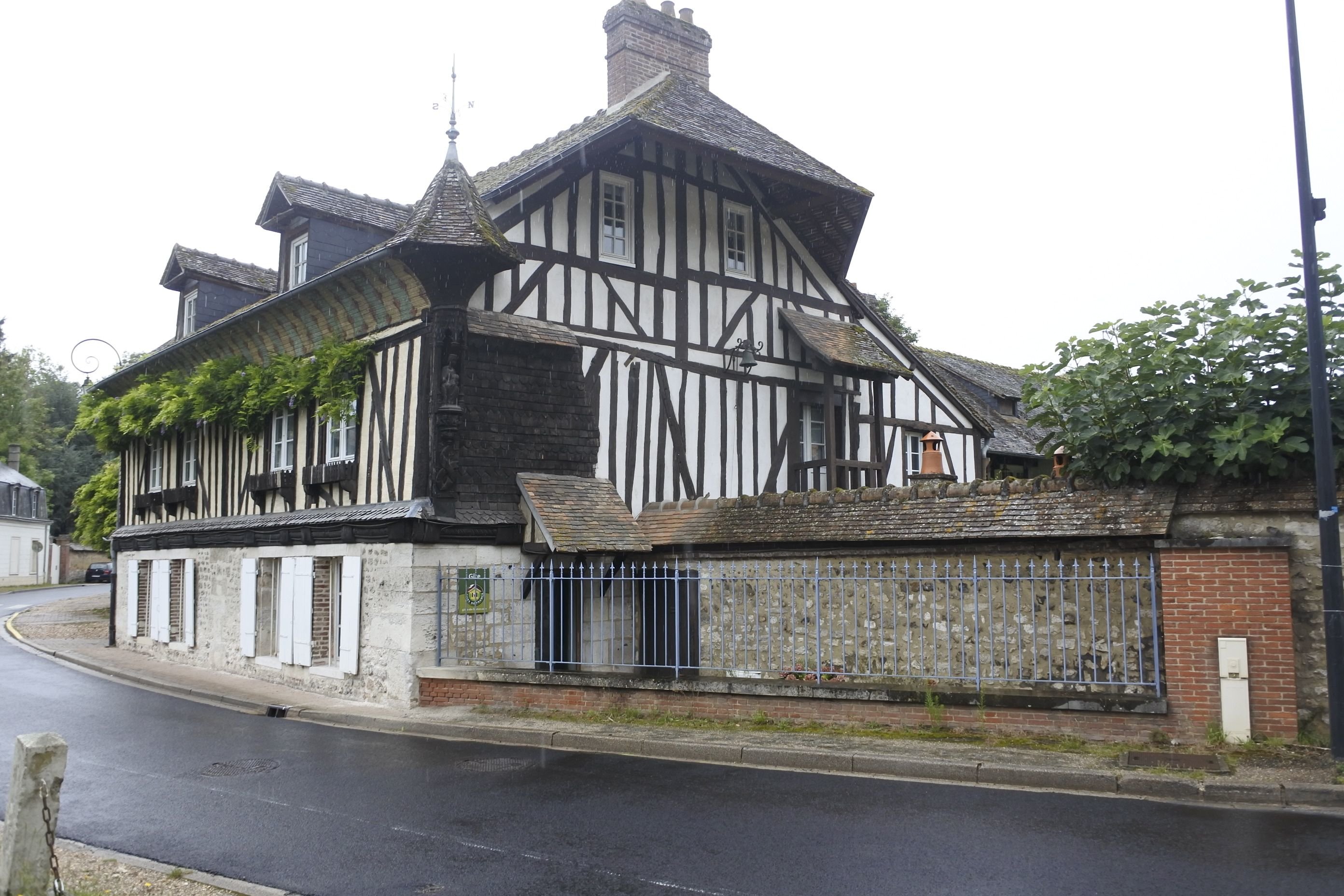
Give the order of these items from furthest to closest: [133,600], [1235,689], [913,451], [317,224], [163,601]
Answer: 1. [133,600]
2. [913,451]
3. [163,601]
4. [317,224]
5. [1235,689]

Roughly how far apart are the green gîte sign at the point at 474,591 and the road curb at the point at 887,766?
5.38 feet

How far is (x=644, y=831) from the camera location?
6273mm

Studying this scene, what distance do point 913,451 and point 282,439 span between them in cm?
1043

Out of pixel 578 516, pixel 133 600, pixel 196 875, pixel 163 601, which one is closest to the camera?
pixel 196 875

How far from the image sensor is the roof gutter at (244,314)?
487 inches

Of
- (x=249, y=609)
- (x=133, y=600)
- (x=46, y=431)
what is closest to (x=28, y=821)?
(x=249, y=609)

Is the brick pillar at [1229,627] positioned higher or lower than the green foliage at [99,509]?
lower

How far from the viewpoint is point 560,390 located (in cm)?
1319

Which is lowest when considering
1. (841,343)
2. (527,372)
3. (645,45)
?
(527,372)

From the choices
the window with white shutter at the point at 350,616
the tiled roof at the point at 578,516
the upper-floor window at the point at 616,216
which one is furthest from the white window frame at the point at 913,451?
the window with white shutter at the point at 350,616

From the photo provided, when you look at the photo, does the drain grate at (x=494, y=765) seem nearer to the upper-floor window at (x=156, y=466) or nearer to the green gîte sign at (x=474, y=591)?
the green gîte sign at (x=474, y=591)

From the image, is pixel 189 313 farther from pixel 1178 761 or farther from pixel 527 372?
pixel 1178 761

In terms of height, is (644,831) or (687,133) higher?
(687,133)

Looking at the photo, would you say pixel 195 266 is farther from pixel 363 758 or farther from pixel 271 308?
pixel 363 758
